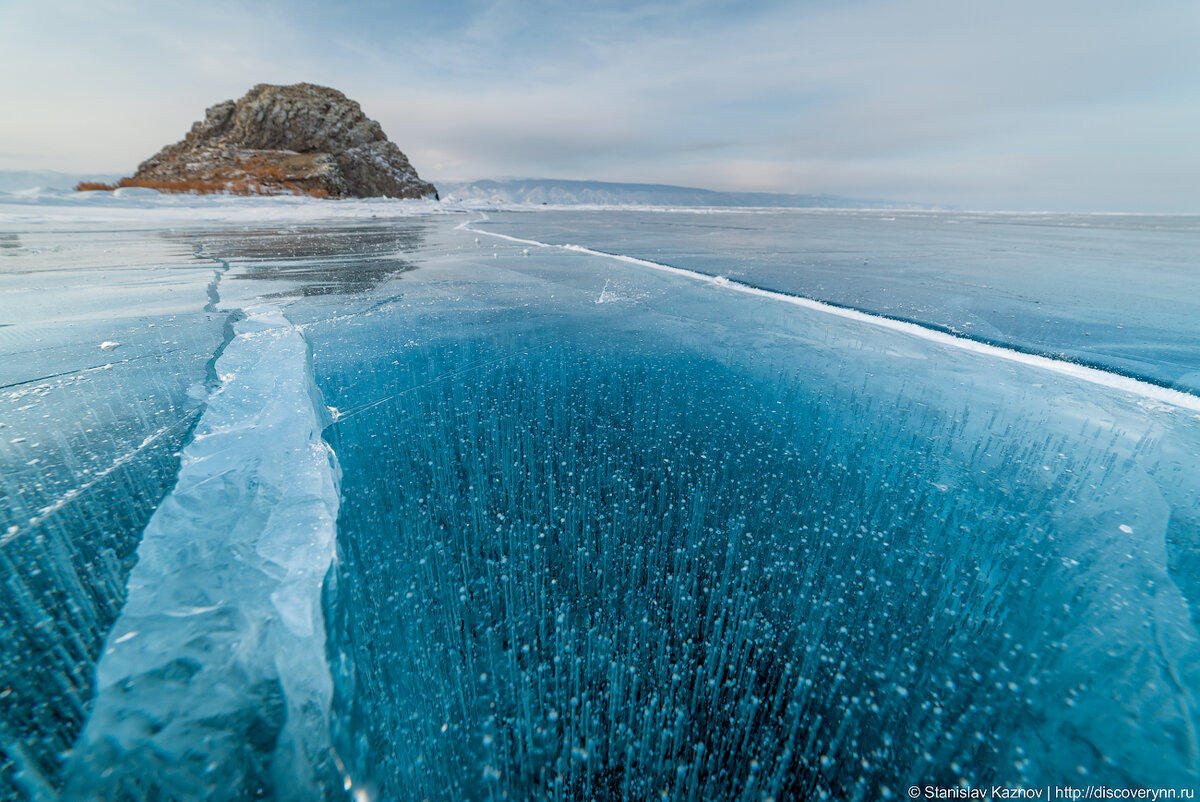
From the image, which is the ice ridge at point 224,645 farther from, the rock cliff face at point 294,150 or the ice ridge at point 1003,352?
the rock cliff face at point 294,150

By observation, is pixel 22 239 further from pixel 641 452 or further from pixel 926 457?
pixel 926 457

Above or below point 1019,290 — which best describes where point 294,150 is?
above

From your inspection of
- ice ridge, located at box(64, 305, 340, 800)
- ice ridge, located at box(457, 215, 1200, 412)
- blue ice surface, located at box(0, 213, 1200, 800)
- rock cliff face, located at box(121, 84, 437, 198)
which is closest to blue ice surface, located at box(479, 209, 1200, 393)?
ice ridge, located at box(457, 215, 1200, 412)

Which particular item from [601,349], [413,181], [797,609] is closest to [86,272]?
[601,349]

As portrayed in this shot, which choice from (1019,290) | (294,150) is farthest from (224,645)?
(294,150)

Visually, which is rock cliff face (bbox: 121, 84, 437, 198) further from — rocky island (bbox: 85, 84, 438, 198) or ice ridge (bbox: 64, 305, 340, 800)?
ice ridge (bbox: 64, 305, 340, 800)

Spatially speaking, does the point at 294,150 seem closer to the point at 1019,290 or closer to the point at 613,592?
the point at 1019,290
